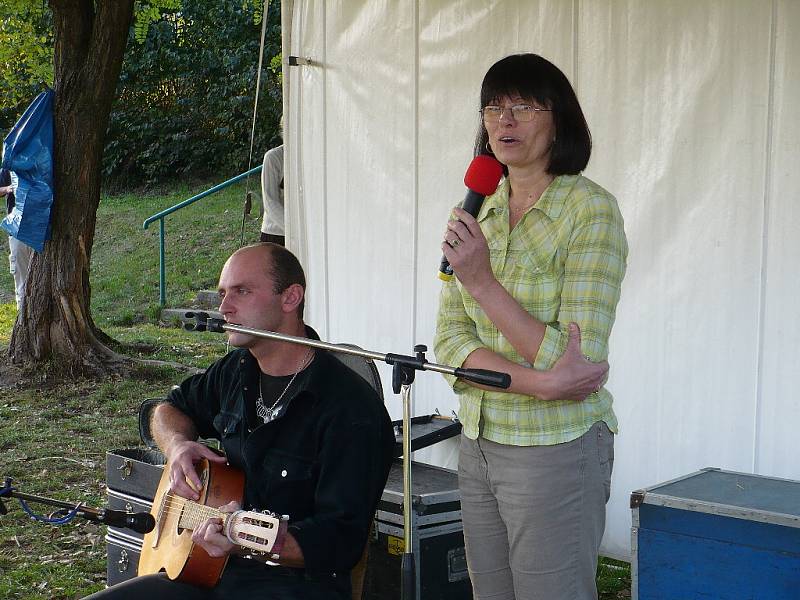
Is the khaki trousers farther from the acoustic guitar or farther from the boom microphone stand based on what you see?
the acoustic guitar

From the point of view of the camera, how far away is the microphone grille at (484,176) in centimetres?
234

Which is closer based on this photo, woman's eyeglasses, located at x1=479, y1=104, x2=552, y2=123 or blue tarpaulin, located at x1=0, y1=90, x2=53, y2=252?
woman's eyeglasses, located at x1=479, y1=104, x2=552, y2=123

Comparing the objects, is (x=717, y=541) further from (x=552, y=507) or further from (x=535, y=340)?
→ (x=535, y=340)

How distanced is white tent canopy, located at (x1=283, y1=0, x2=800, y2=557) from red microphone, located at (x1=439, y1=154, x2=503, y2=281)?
1820mm

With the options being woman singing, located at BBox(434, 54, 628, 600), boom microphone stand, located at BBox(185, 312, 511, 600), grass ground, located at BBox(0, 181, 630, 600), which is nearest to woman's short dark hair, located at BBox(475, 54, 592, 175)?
woman singing, located at BBox(434, 54, 628, 600)

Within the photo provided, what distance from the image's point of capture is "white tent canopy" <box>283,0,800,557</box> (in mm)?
3820

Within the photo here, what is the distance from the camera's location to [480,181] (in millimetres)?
2348

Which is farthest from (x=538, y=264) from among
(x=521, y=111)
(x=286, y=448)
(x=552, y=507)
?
(x=286, y=448)

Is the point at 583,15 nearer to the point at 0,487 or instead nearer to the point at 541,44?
the point at 541,44

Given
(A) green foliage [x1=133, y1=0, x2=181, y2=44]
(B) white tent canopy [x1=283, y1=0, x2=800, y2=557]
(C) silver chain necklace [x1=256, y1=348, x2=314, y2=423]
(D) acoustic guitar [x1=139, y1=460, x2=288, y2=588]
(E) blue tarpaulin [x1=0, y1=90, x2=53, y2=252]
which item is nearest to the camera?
(D) acoustic guitar [x1=139, y1=460, x2=288, y2=588]

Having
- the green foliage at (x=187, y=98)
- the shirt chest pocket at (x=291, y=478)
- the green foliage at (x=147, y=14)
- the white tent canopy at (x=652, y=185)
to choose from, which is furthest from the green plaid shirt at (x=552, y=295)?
the green foliage at (x=187, y=98)

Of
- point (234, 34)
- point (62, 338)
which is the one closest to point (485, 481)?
point (62, 338)

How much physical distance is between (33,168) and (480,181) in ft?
22.0

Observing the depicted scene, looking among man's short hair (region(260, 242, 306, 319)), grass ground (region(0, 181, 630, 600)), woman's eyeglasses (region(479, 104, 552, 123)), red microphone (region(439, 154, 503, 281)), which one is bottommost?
grass ground (region(0, 181, 630, 600))
